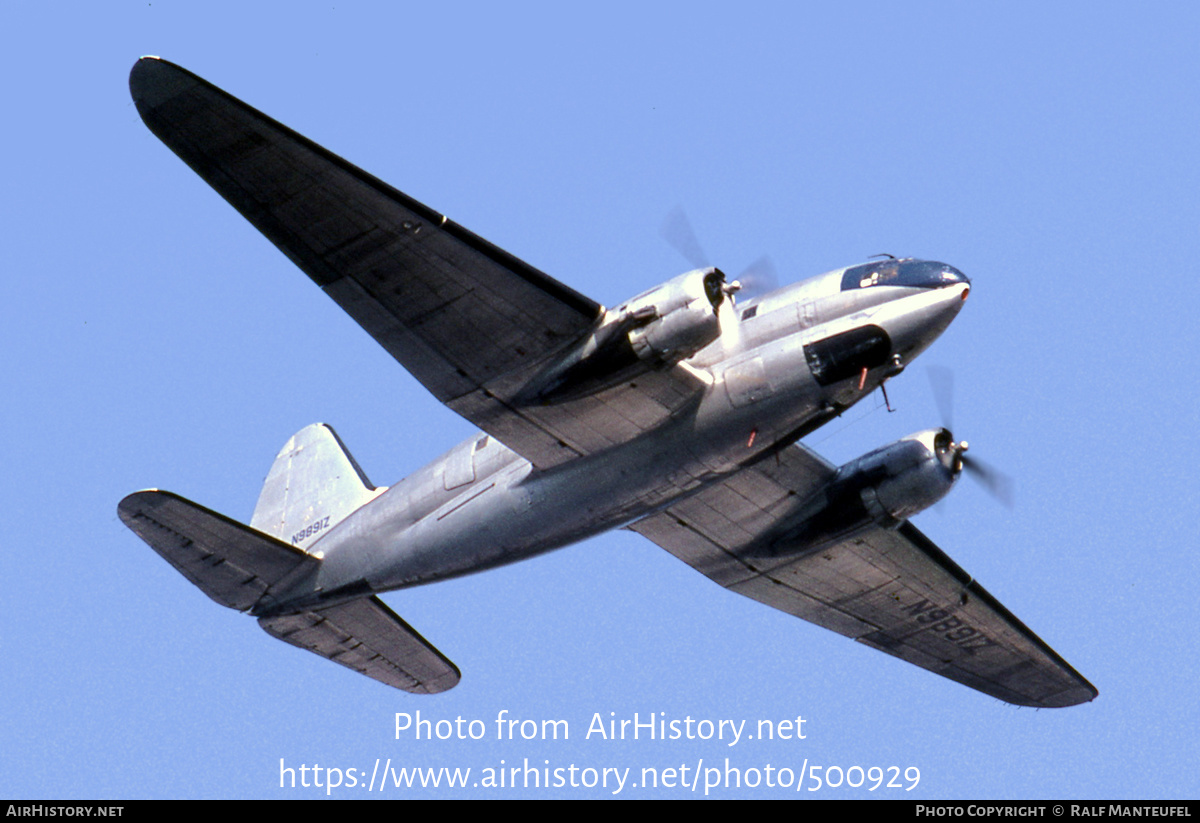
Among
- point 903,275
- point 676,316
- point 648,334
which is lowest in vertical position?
point 648,334

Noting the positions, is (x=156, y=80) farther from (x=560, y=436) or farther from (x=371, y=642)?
(x=371, y=642)

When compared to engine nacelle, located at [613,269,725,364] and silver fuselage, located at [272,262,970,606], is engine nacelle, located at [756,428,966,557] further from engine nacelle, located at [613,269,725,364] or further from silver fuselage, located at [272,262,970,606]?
engine nacelle, located at [613,269,725,364]

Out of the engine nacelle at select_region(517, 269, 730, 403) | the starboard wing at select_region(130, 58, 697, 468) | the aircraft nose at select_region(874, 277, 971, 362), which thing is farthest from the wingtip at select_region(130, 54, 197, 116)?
the aircraft nose at select_region(874, 277, 971, 362)

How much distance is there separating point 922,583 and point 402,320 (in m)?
11.1

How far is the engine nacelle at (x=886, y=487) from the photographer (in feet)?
74.9

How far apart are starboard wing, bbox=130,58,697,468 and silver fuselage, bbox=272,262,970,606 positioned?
50 centimetres

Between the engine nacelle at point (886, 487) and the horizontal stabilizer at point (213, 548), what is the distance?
28.4 ft

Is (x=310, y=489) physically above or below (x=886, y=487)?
above

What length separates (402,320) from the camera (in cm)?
2066

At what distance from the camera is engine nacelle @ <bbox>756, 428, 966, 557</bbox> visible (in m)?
22.8

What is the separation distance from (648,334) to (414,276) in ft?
11.0

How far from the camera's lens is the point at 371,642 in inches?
1018

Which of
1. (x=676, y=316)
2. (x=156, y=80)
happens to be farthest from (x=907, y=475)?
(x=156, y=80)
